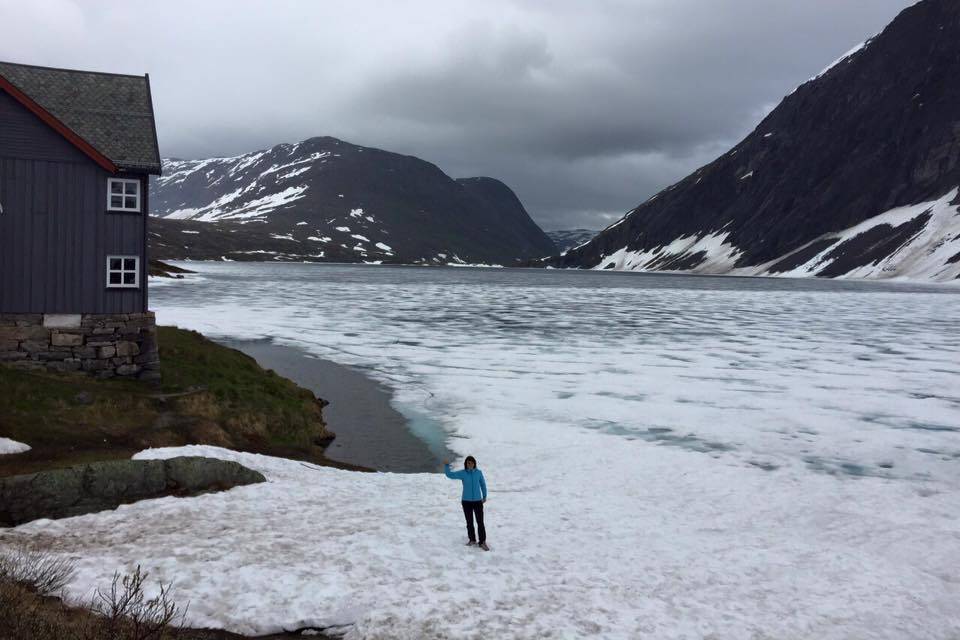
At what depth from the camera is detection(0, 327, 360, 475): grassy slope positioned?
16.9 meters

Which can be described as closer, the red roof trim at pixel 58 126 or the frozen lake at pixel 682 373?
the red roof trim at pixel 58 126

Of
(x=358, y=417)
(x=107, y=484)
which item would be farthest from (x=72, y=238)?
(x=107, y=484)

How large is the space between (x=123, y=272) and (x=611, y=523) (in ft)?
57.6

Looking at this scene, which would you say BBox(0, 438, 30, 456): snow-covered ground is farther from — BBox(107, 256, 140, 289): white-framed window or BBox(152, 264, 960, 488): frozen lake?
BBox(152, 264, 960, 488): frozen lake

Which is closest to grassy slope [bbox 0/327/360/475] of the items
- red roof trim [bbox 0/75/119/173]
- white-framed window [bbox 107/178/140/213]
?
white-framed window [bbox 107/178/140/213]

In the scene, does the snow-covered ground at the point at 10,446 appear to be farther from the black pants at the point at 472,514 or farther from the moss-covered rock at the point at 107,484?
the black pants at the point at 472,514

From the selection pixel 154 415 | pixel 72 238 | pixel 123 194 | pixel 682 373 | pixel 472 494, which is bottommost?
pixel 154 415

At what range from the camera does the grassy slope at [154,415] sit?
55.3ft

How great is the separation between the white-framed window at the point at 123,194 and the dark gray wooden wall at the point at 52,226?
19cm

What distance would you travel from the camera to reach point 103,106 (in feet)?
81.0

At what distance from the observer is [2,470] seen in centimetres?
1436

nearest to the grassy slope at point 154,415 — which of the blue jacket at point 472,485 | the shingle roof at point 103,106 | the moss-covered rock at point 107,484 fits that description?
the moss-covered rock at point 107,484

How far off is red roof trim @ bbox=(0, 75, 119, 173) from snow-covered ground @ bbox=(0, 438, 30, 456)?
975 centimetres

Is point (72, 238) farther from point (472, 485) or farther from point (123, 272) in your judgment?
point (472, 485)
